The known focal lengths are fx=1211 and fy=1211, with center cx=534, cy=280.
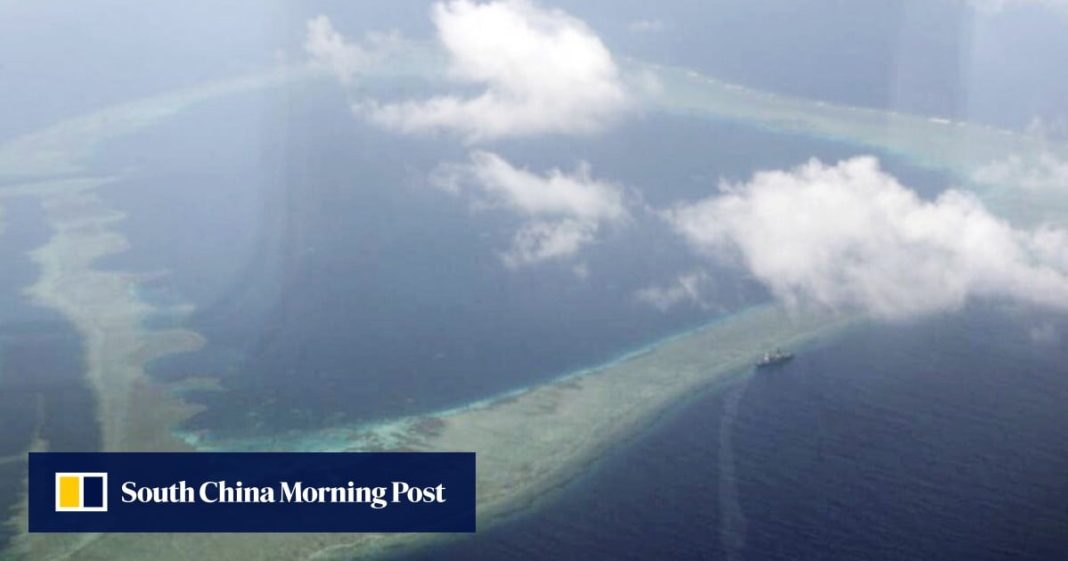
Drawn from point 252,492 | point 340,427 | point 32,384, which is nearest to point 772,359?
point 340,427

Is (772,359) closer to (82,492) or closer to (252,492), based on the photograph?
(252,492)

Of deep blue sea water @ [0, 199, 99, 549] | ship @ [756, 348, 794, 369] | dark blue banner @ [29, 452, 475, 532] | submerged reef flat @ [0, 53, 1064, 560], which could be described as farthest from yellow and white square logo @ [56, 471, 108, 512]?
ship @ [756, 348, 794, 369]

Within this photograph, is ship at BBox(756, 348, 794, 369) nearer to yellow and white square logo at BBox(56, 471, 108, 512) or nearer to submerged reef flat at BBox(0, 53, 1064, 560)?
submerged reef flat at BBox(0, 53, 1064, 560)

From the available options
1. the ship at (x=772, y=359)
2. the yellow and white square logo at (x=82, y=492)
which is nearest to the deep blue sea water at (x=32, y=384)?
the yellow and white square logo at (x=82, y=492)

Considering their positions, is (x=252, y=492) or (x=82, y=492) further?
(x=252, y=492)

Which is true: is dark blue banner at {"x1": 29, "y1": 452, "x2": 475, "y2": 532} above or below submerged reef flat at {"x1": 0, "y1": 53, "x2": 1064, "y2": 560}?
below

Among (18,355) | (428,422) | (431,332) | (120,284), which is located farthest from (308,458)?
(120,284)
